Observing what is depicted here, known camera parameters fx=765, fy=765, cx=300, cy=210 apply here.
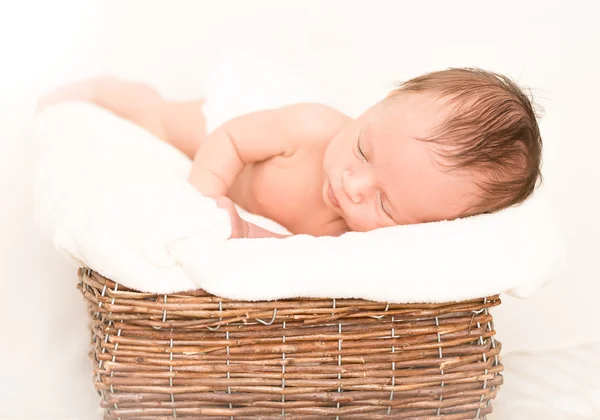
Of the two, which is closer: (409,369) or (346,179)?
(409,369)

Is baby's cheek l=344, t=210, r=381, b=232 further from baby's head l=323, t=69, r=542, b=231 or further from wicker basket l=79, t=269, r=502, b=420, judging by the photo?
wicker basket l=79, t=269, r=502, b=420

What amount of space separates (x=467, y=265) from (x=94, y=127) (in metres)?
0.92

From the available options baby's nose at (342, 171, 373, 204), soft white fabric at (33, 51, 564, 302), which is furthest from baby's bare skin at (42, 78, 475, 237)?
soft white fabric at (33, 51, 564, 302)

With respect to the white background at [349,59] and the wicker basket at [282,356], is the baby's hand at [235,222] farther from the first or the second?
the white background at [349,59]

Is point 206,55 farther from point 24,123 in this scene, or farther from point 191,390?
point 191,390

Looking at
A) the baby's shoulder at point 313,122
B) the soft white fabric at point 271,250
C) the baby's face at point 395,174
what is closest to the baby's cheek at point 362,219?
the baby's face at point 395,174

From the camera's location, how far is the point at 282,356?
4.22ft

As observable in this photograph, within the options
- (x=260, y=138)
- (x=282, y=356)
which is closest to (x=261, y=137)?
(x=260, y=138)

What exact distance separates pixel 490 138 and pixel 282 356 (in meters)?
0.53

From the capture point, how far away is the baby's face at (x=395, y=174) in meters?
1.39

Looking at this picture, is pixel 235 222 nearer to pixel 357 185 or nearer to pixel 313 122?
pixel 357 185

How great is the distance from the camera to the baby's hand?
1396 millimetres

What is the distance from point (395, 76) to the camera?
255 centimetres

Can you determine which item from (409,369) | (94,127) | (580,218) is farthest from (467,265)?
(580,218)
